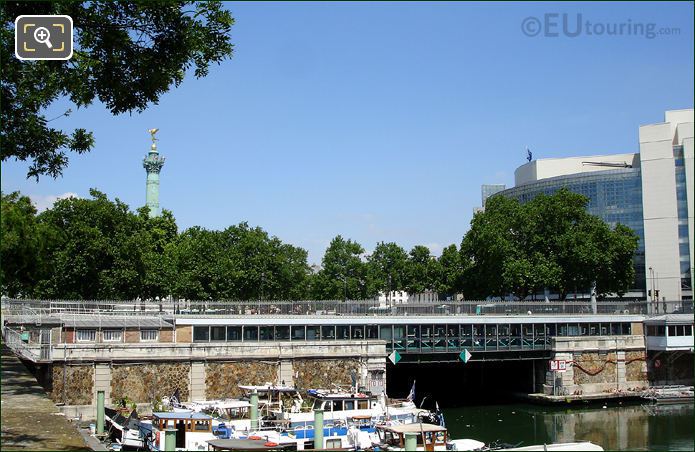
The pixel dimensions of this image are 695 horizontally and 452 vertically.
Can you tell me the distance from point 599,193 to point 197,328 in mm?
84312

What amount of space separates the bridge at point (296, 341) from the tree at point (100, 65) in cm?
2496

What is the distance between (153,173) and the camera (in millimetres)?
130875

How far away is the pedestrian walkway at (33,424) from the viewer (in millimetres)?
18141

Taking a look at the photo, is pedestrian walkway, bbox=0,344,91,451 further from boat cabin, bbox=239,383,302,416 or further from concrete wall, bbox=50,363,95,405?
boat cabin, bbox=239,383,302,416

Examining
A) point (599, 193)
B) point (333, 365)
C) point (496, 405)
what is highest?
point (599, 193)

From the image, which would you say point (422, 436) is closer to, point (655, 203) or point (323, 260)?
point (323, 260)

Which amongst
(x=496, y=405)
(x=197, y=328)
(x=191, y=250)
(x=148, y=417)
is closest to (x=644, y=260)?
(x=496, y=405)

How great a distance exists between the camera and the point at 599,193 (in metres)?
117

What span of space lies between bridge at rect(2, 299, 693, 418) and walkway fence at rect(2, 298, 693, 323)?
0.39 ft

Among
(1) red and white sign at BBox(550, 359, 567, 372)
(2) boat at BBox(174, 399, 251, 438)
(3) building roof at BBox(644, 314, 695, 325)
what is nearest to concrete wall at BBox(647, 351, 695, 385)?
(3) building roof at BBox(644, 314, 695, 325)

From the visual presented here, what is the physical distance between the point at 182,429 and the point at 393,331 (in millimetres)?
21511

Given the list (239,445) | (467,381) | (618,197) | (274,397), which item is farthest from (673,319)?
(618,197)

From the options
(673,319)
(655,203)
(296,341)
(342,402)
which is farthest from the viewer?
(655,203)

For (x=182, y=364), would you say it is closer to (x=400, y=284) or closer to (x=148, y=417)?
(x=148, y=417)
